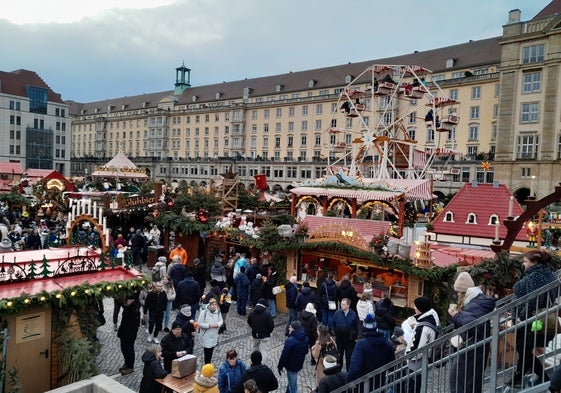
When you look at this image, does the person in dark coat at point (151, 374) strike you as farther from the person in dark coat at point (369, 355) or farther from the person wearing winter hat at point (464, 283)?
the person wearing winter hat at point (464, 283)

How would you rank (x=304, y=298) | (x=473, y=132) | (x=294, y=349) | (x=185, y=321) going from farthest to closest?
(x=473, y=132) → (x=304, y=298) → (x=185, y=321) → (x=294, y=349)

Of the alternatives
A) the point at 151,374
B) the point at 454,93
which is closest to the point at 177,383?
the point at 151,374

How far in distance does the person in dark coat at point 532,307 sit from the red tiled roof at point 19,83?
290 ft

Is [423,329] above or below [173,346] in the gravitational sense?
above

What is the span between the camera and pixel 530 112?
44.8 metres

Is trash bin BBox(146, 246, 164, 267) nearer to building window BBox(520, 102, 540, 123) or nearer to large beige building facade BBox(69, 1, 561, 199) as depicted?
large beige building facade BBox(69, 1, 561, 199)

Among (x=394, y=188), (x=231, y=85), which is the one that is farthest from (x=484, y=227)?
(x=231, y=85)

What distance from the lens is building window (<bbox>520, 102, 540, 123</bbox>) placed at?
146 feet

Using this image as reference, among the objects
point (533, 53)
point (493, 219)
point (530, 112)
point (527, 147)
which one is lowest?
point (493, 219)

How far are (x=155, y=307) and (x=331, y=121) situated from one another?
42082 millimetres

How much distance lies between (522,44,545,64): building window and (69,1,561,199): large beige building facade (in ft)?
0.34

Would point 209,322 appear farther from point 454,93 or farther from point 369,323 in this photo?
point 454,93

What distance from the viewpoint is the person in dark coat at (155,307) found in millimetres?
10523

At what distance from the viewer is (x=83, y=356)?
314 inches
